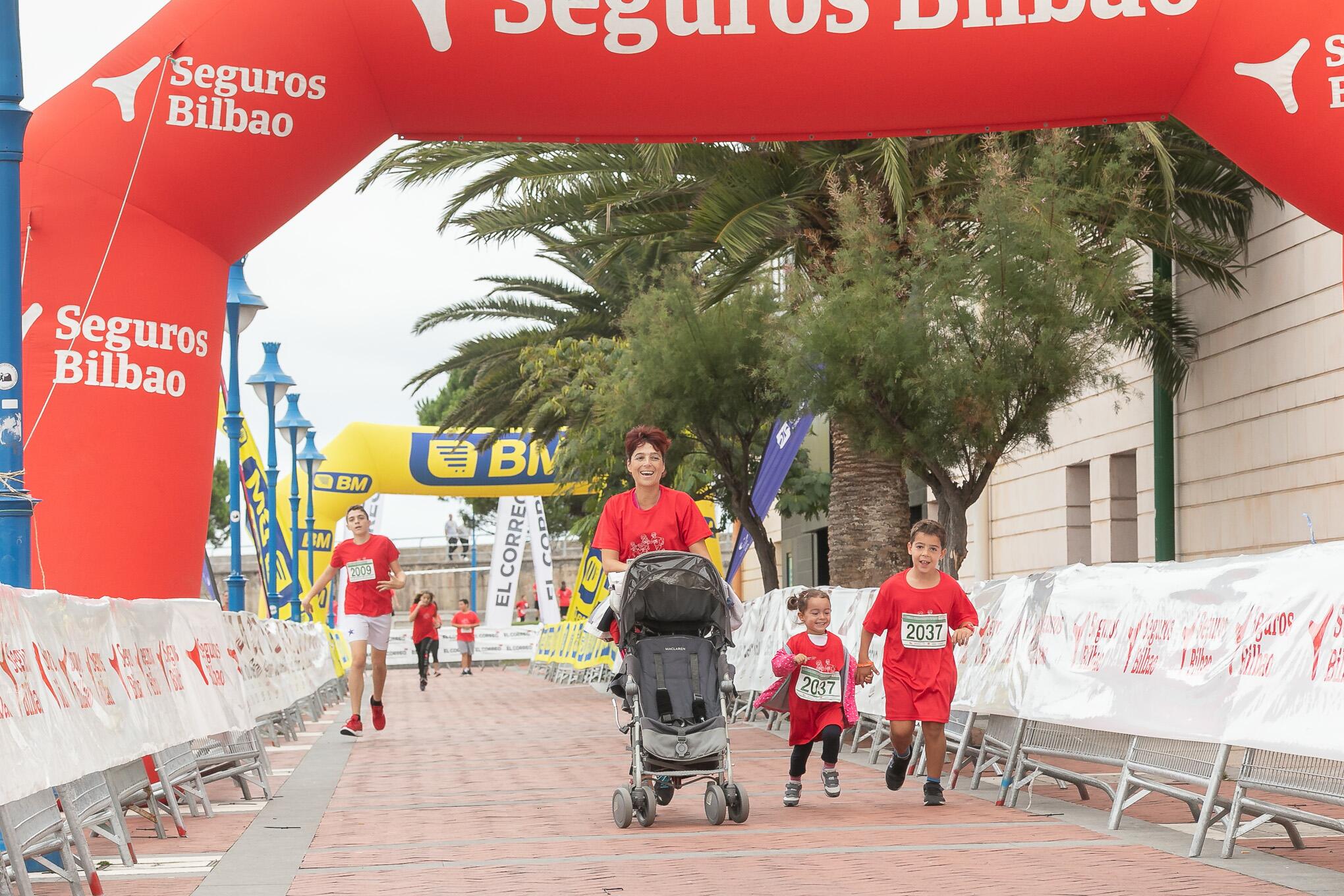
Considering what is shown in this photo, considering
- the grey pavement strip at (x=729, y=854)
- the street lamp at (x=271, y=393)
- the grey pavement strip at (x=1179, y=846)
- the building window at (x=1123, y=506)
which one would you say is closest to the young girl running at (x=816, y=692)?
the grey pavement strip at (x=1179, y=846)

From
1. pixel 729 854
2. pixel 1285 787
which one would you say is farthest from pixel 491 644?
pixel 1285 787

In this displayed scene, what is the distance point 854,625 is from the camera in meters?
14.2

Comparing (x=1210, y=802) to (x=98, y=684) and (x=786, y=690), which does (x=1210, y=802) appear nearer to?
(x=786, y=690)

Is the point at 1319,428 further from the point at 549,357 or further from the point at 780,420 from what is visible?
the point at 549,357

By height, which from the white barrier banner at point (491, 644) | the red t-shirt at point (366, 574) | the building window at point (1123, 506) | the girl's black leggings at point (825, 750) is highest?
the building window at point (1123, 506)

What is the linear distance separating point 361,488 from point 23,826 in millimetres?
34409

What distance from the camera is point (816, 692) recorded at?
32.9 ft

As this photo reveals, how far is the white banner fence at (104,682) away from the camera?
20.7 feet

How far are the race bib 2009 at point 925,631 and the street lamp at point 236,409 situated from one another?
1289 cm

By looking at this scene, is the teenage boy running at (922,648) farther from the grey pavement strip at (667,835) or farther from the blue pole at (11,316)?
the blue pole at (11,316)

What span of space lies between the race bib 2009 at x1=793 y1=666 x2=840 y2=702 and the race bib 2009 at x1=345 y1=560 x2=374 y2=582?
6027mm

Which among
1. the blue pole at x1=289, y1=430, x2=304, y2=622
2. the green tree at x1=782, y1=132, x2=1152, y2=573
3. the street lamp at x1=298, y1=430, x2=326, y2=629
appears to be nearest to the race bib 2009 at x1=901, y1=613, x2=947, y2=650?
the green tree at x1=782, y1=132, x2=1152, y2=573

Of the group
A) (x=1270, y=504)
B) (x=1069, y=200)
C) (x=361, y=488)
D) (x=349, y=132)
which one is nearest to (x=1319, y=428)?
(x=1270, y=504)

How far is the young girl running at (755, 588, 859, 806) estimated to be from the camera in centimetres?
1000
